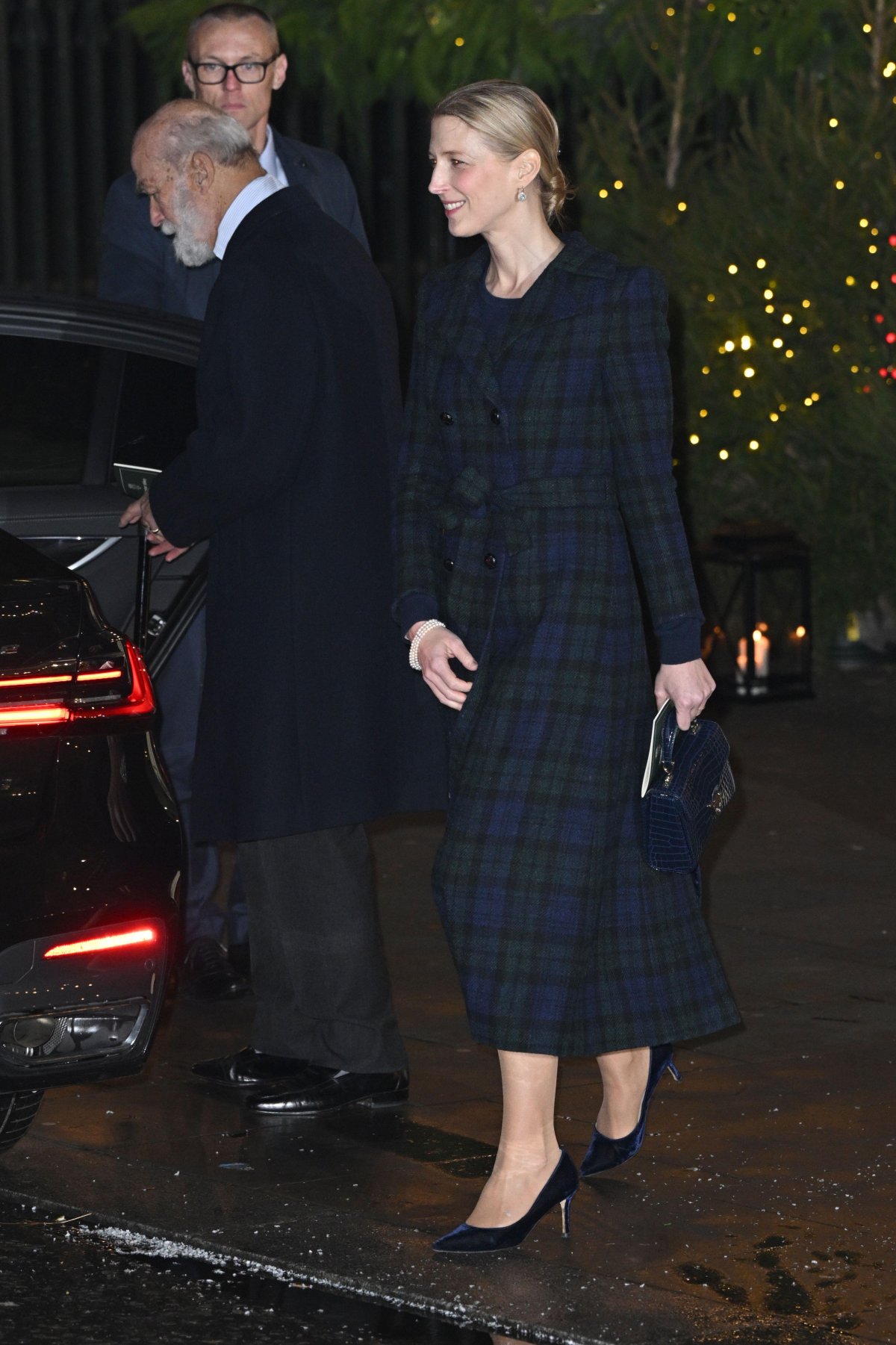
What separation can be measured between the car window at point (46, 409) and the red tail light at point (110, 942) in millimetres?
1575

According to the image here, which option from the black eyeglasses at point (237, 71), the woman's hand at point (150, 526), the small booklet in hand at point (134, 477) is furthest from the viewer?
the black eyeglasses at point (237, 71)

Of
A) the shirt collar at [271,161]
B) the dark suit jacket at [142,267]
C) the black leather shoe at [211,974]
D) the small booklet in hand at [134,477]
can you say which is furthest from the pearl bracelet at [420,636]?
the shirt collar at [271,161]

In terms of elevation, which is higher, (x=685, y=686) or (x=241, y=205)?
(x=241, y=205)

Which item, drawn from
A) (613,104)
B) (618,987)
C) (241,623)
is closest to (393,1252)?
(618,987)

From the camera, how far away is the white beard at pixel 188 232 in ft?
16.5

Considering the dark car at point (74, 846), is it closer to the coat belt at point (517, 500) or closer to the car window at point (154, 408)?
the coat belt at point (517, 500)

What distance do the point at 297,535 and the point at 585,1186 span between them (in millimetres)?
1365

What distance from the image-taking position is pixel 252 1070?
517cm

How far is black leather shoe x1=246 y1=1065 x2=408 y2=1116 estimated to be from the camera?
16.5ft

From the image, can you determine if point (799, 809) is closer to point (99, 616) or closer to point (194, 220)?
point (194, 220)

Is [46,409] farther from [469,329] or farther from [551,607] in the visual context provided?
[551,607]

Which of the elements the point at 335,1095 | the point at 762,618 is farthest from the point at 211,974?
the point at 762,618

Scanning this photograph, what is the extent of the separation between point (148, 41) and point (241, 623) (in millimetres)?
8788

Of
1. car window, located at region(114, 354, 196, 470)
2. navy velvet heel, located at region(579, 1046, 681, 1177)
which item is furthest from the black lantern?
navy velvet heel, located at region(579, 1046, 681, 1177)
